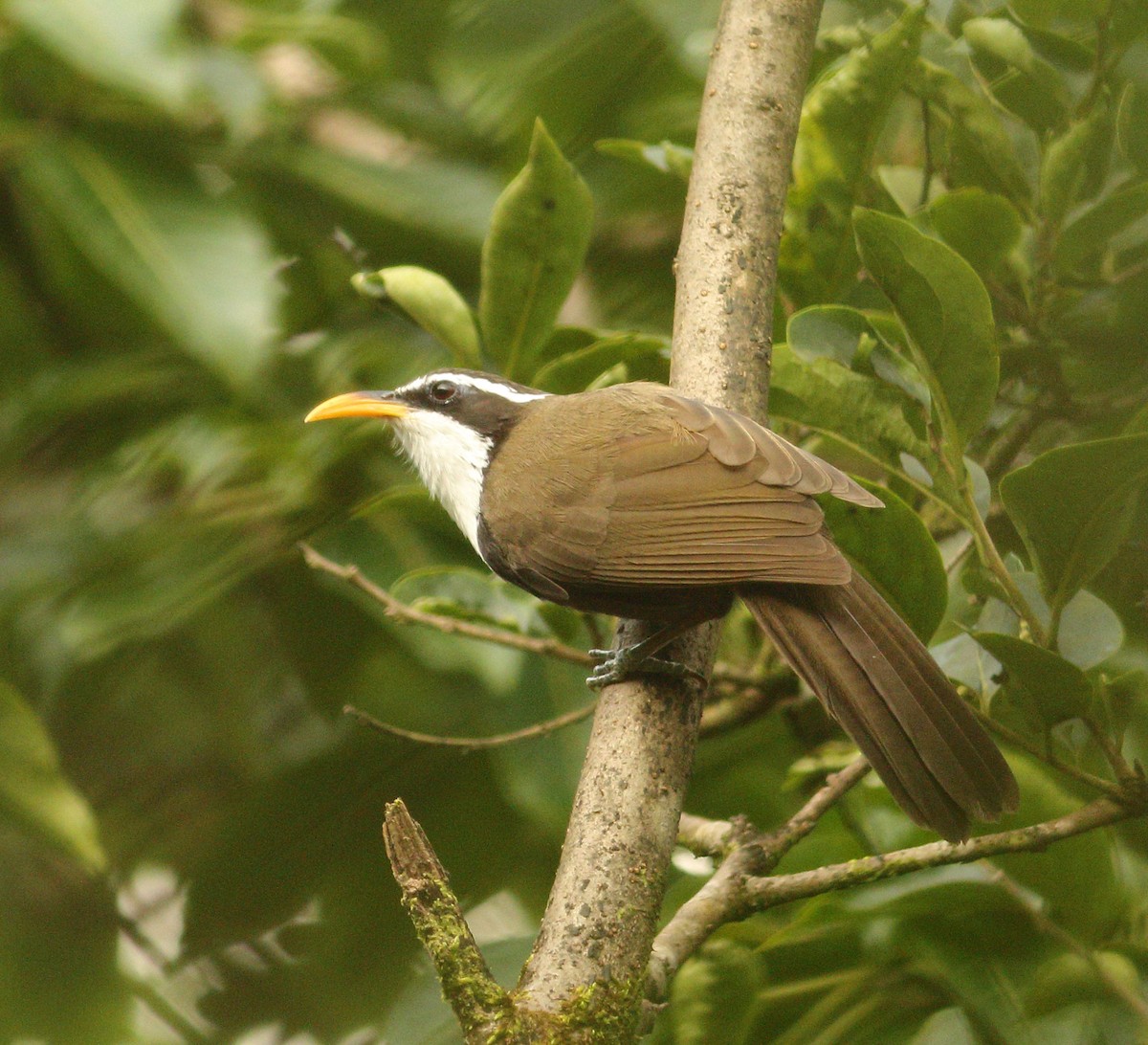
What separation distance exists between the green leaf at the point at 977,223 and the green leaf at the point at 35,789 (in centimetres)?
201

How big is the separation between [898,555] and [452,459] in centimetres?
102

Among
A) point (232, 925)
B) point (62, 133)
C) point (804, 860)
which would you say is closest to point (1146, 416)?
point (804, 860)

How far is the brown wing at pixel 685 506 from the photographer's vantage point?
6.61ft

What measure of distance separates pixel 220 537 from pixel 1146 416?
1820 mm

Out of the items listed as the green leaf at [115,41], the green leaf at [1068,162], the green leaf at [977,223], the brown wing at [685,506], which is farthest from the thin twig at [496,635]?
the green leaf at [115,41]

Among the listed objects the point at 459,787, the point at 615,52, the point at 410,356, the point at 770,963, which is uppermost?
the point at 615,52

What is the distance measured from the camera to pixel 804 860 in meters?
2.21

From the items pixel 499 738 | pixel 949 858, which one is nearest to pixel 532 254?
pixel 499 738

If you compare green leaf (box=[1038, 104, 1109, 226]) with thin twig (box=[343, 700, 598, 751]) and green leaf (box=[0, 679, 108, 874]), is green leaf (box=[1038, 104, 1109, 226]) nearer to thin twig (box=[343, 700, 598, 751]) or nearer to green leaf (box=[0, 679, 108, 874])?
Answer: thin twig (box=[343, 700, 598, 751])

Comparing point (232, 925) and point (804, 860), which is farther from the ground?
point (232, 925)

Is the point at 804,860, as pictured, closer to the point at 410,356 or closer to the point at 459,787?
the point at 459,787

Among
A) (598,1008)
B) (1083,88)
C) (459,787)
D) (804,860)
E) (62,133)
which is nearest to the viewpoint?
(598,1008)

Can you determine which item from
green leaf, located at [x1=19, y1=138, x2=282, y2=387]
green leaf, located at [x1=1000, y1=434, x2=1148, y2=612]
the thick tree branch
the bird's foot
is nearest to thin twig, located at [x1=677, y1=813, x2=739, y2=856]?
the thick tree branch

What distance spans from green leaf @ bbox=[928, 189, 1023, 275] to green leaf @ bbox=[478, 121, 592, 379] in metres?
0.58
